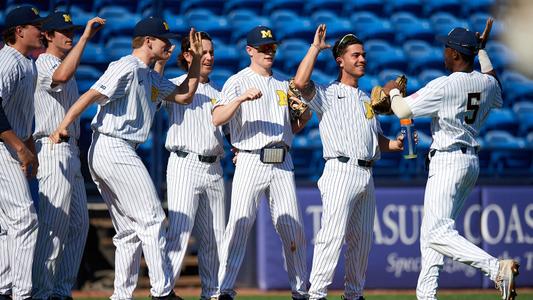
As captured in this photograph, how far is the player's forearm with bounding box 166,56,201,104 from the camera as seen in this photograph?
7.01 metres

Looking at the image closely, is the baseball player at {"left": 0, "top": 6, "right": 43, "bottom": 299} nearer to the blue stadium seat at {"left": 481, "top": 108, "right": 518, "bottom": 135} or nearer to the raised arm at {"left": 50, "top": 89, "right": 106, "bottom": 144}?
the raised arm at {"left": 50, "top": 89, "right": 106, "bottom": 144}

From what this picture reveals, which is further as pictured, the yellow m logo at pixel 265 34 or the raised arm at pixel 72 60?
the yellow m logo at pixel 265 34

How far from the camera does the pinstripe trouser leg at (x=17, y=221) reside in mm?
6359

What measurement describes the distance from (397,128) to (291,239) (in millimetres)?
5079

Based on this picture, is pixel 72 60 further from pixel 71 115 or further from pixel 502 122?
pixel 502 122

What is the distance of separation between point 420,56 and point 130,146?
21.9 feet

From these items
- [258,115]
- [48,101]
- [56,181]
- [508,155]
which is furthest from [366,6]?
[56,181]

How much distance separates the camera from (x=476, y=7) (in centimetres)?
1323

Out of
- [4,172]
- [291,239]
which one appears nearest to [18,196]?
[4,172]

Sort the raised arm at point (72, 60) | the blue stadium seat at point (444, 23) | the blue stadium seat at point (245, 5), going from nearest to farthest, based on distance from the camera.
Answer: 1. the raised arm at point (72, 60)
2. the blue stadium seat at point (245, 5)
3. the blue stadium seat at point (444, 23)

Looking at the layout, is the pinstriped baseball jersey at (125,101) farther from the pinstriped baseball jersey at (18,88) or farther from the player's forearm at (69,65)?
the pinstriped baseball jersey at (18,88)

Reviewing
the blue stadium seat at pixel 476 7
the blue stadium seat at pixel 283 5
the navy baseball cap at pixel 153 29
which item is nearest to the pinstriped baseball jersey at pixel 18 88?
the navy baseball cap at pixel 153 29

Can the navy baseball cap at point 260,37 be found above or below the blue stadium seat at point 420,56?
below

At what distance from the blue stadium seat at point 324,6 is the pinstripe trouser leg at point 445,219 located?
6.33 m
